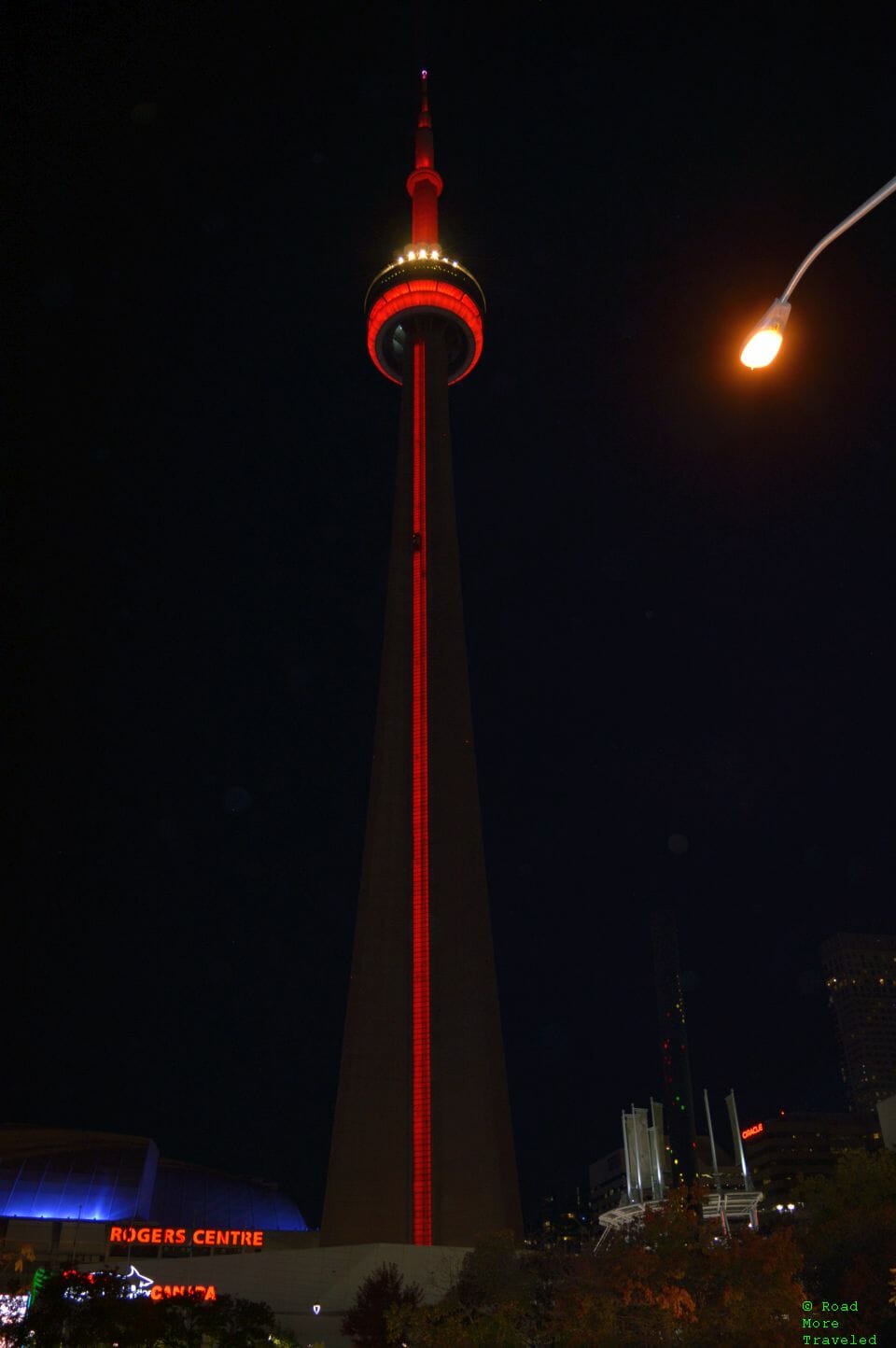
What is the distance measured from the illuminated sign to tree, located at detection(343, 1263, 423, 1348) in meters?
26.6

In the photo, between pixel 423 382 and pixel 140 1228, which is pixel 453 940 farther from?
pixel 423 382

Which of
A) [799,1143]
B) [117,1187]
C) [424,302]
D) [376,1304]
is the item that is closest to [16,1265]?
[117,1187]

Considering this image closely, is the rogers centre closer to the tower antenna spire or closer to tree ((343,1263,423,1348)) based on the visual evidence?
tree ((343,1263,423,1348))

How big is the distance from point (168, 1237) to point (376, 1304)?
1185 inches

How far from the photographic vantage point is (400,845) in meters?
65.1

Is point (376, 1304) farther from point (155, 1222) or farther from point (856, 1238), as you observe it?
point (155, 1222)

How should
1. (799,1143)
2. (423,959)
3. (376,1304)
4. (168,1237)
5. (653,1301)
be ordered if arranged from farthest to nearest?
(799,1143), (168,1237), (423,959), (376,1304), (653,1301)

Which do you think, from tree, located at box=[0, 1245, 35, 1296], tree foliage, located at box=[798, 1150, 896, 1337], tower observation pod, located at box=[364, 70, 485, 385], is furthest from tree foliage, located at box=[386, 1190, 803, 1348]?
tower observation pod, located at box=[364, 70, 485, 385]

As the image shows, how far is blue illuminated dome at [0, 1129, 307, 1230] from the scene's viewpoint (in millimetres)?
67938

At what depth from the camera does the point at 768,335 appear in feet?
36.2

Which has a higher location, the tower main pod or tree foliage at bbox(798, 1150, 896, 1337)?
the tower main pod

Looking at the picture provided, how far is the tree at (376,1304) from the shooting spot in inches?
1547

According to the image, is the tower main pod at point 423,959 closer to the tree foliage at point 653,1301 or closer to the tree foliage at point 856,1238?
the tree foliage at point 856,1238

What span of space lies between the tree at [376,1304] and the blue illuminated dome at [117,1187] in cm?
3179
